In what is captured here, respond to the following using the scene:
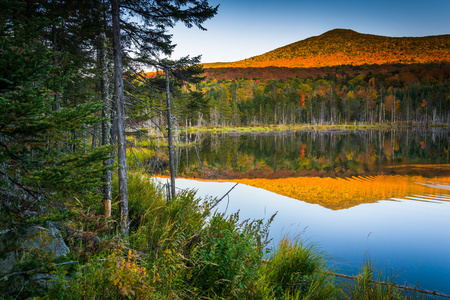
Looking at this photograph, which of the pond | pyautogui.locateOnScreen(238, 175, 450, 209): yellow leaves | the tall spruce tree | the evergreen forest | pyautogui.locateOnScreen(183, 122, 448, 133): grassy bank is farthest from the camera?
pyautogui.locateOnScreen(183, 122, 448, 133): grassy bank

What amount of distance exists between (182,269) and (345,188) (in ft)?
54.7

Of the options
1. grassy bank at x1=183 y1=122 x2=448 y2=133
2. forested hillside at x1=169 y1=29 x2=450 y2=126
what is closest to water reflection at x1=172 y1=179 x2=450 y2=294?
forested hillside at x1=169 y1=29 x2=450 y2=126

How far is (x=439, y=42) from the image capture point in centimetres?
18062

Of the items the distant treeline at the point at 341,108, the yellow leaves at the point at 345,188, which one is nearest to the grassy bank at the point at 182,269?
the yellow leaves at the point at 345,188

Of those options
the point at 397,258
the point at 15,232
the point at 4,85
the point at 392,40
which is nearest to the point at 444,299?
the point at 397,258

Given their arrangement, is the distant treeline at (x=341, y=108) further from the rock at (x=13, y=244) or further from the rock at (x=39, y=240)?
the rock at (x=13, y=244)

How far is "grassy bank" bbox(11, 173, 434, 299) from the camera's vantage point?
108 inches

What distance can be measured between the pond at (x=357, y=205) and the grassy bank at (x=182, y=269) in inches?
76.6

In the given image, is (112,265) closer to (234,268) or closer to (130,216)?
(234,268)

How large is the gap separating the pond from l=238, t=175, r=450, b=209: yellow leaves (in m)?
0.05

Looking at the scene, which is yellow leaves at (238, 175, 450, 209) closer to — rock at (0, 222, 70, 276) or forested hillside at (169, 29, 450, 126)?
rock at (0, 222, 70, 276)

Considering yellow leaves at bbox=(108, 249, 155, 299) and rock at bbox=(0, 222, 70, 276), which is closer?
rock at bbox=(0, 222, 70, 276)

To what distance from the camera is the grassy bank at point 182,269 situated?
274 centimetres

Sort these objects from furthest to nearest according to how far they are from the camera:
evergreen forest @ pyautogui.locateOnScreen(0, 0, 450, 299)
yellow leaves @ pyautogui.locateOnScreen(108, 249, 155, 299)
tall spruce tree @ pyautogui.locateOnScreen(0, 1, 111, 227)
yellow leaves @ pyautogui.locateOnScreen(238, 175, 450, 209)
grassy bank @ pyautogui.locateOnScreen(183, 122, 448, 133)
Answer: grassy bank @ pyautogui.locateOnScreen(183, 122, 448, 133), yellow leaves @ pyautogui.locateOnScreen(238, 175, 450, 209), yellow leaves @ pyautogui.locateOnScreen(108, 249, 155, 299), evergreen forest @ pyautogui.locateOnScreen(0, 0, 450, 299), tall spruce tree @ pyautogui.locateOnScreen(0, 1, 111, 227)
